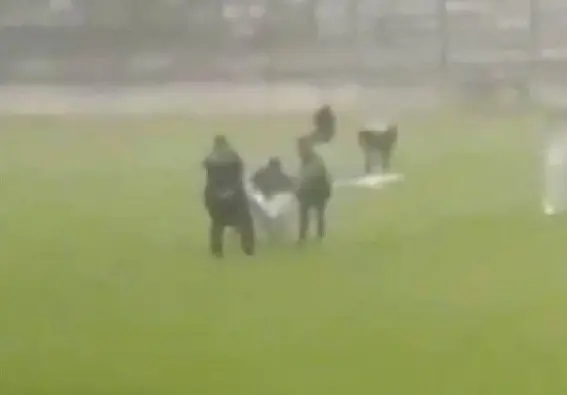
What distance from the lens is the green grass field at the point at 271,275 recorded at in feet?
2.65

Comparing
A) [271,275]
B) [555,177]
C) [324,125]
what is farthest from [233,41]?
[555,177]

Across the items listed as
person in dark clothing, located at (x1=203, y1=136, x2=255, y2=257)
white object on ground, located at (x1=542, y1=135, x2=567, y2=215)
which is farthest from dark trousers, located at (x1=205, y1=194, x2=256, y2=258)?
white object on ground, located at (x1=542, y1=135, x2=567, y2=215)

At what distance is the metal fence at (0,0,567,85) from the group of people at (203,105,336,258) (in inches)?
2.8

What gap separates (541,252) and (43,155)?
19.6 inches

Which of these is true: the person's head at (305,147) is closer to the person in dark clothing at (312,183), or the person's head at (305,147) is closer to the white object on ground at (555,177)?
the person in dark clothing at (312,183)

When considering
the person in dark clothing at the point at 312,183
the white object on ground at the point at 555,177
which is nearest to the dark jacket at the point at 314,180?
the person in dark clothing at the point at 312,183

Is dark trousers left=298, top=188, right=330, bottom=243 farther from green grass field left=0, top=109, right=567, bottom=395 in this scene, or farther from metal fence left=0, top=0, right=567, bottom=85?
metal fence left=0, top=0, right=567, bottom=85

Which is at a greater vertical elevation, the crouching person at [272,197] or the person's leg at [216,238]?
the crouching person at [272,197]

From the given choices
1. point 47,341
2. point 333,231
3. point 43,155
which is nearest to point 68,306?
point 47,341

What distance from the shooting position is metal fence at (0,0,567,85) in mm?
809

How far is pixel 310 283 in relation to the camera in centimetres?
83

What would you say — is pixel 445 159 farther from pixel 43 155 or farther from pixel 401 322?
pixel 43 155

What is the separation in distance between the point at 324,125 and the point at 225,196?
12cm

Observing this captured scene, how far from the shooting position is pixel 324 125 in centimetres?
82
